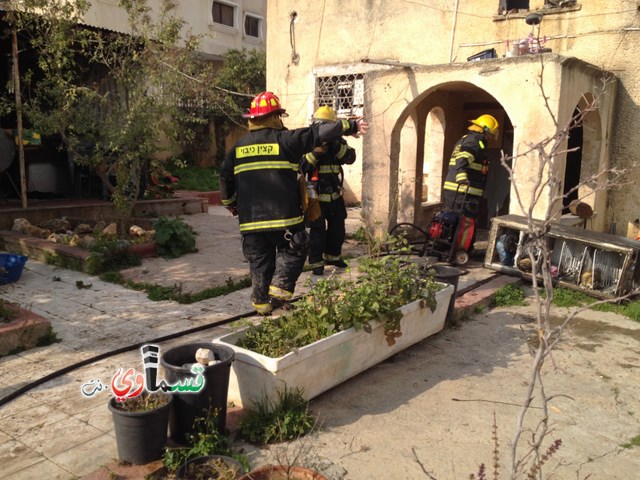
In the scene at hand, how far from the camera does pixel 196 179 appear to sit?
54.6ft

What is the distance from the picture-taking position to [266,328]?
14.0 feet

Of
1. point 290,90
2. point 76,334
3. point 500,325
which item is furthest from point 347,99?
point 76,334

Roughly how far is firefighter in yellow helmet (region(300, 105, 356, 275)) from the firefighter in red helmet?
1.88m

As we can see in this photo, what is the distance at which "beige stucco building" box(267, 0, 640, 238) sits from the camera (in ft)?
25.1

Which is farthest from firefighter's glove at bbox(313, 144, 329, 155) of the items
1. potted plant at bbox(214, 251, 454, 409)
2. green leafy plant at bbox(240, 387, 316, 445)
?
green leafy plant at bbox(240, 387, 316, 445)

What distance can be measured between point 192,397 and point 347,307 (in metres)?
1.44

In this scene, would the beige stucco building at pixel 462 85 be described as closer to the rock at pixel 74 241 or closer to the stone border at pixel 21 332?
the rock at pixel 74 241

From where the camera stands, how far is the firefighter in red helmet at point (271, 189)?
5.18 metres

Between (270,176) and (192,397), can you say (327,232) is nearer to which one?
(270,176)

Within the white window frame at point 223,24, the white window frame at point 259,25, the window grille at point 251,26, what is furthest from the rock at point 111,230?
the window grille at point 251,26

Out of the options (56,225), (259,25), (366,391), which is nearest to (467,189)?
(366,391)

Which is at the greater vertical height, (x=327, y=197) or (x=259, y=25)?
(x=259, y=25)

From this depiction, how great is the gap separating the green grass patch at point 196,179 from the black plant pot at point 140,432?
37.5ft

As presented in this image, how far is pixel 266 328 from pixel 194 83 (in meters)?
5.93
